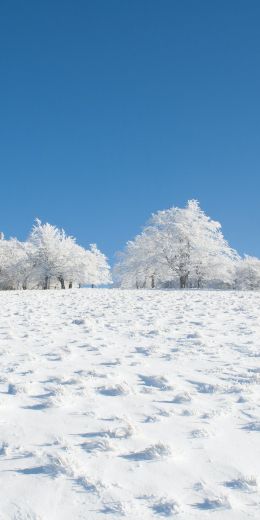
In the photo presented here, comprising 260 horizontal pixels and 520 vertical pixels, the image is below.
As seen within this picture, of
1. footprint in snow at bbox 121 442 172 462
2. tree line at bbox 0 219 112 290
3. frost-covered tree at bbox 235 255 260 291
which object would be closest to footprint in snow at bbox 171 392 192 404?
footprint in snow at bbox 121 442 172 462

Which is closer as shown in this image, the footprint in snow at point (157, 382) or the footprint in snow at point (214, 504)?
the footprint in snow at point (214, 504)

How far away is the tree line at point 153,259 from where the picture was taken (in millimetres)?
44094

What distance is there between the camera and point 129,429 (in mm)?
4707

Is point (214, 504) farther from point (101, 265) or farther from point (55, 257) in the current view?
point (101, 265)

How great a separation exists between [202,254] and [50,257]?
20.3 m

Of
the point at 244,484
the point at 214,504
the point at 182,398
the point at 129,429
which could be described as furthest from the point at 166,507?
the point at 182,398

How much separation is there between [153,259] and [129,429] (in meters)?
41.9

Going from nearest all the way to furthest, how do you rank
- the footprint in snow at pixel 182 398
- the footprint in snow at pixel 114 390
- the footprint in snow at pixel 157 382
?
the footprint in snow at pixel 182 398 → the footprint in snow at pixel 114 390 → the footprint in snow at pixel 157 382

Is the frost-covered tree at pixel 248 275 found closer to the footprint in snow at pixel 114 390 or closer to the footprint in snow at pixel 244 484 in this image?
the footprint in snow at pixel 114 390

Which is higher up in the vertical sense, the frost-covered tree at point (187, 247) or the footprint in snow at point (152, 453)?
the frost-covered tree at point (187, 247)

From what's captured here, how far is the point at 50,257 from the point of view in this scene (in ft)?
178

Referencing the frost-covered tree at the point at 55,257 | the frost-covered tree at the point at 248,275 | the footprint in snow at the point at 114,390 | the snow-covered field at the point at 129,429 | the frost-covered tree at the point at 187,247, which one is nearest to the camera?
the snow-covered field at the point at 129,429

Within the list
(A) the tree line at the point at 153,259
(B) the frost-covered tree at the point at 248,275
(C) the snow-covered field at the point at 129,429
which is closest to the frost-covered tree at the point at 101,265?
(A) the tree line at the point at 153,259

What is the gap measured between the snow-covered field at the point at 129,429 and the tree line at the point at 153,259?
3445 centimetres
